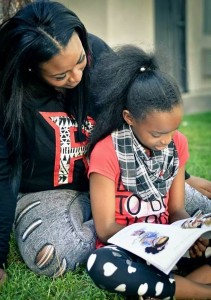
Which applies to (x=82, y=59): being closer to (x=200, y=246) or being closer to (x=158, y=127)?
(x=158, y=127)

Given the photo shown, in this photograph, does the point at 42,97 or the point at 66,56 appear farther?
the point at 42,97

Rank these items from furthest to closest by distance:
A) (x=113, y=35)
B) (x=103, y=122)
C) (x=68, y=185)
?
(x=113, y=35) → (x=68, y=185) → (x=103, y=122)

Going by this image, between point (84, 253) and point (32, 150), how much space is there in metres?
0.50

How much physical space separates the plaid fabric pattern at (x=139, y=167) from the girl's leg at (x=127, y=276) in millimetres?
350

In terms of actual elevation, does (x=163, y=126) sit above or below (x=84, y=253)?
above

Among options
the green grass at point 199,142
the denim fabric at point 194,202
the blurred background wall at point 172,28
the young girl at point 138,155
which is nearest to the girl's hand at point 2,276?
the young girl at point 138,155

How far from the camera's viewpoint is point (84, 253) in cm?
277

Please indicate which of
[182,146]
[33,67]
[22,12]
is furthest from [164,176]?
[22,12]

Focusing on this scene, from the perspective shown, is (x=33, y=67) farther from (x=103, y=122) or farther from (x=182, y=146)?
(x=182, y=146)

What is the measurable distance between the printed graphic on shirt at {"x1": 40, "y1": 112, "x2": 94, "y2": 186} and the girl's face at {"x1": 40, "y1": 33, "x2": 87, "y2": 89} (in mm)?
206

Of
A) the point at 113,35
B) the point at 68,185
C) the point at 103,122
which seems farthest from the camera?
the point at 113,35

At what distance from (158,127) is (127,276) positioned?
0.59 m

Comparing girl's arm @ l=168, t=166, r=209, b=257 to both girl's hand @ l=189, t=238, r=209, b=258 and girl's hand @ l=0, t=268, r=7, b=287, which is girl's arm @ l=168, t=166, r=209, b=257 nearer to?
girl's hand @ l=189, t=238, r=209, b=258

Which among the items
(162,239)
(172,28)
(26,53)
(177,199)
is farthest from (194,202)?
(172,28)
